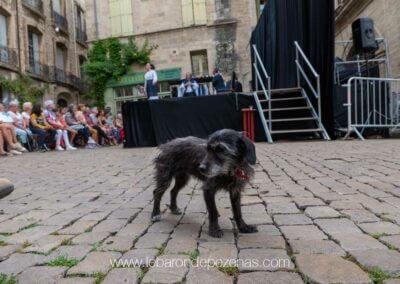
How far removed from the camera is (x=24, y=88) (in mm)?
24703

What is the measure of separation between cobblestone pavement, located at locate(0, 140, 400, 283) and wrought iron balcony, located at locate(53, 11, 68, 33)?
93.7ft

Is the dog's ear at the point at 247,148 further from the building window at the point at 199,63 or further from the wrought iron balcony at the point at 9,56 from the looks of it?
the building window at the point at 199,63

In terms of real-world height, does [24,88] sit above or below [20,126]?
above

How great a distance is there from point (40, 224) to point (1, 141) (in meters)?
9.68

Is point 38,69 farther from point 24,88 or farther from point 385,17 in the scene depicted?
point 385,17

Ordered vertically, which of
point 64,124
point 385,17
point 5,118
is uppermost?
point 385,17

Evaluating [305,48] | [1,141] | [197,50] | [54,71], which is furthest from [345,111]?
[54,71]

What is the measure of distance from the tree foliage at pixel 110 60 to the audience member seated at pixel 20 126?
14411 mm

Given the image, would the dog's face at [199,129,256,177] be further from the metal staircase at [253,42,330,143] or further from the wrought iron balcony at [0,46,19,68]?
the wrought iron balcony at [0,46,19,68]

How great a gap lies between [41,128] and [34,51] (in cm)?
1637

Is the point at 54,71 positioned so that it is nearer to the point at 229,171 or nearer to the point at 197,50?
the point at 197,50

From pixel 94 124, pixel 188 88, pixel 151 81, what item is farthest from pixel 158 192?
pixel 94 124

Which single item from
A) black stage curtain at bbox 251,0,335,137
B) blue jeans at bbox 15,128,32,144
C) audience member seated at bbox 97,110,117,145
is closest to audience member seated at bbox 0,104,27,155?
blue jeans at bbox 15,128,32,144

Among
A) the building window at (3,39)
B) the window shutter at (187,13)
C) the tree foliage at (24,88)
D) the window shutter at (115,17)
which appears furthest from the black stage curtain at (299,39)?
the building window at (3,39)
